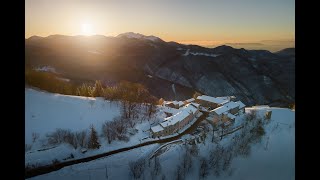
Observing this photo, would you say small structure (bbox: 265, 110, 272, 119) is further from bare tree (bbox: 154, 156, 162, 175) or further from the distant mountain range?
the distant mountain range

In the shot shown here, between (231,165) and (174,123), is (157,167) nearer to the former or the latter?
(231,165)

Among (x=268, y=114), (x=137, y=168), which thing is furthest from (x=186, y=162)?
(x=268, y=114)

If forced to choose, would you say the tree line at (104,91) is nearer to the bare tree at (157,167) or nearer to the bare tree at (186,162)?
the bare tree at (157,167)

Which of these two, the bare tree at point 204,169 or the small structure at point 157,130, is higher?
the small structure at point 157,130

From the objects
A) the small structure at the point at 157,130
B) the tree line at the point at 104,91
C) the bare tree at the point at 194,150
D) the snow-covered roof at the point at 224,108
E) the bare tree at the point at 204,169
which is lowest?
the bare tree at the point at 204,169

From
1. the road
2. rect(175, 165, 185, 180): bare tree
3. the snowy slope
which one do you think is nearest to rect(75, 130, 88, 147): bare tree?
the snowy slope

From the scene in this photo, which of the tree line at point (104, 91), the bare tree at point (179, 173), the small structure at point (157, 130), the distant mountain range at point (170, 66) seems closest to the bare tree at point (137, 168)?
the bare tree at point (179, 173)

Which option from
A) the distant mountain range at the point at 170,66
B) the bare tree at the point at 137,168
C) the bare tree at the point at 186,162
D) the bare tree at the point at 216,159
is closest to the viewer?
the bare tree at the point at 216,159
